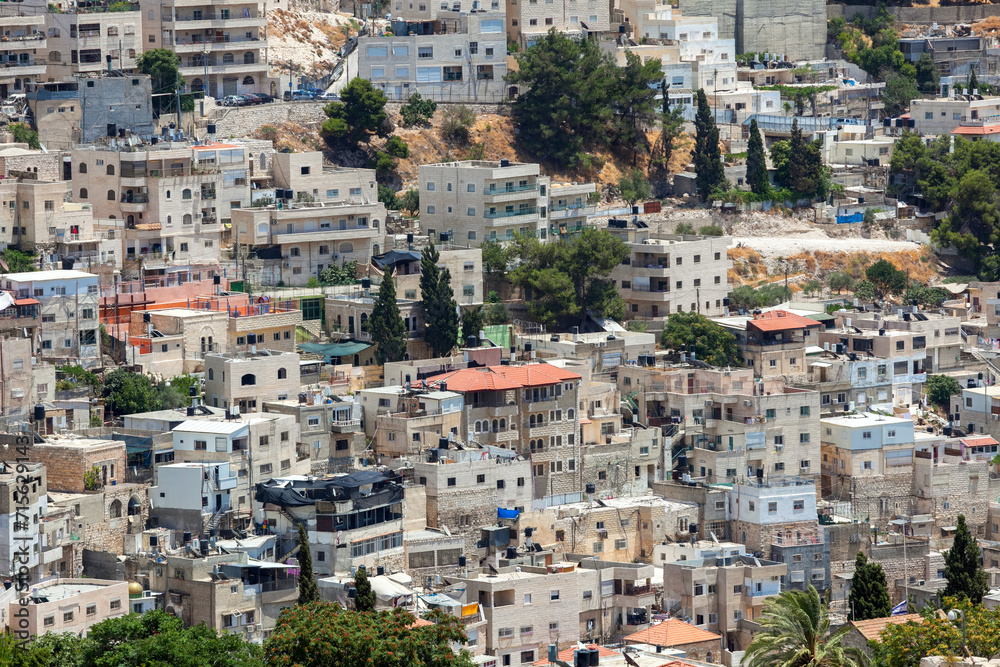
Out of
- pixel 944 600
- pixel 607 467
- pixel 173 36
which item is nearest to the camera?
pixel 944 600

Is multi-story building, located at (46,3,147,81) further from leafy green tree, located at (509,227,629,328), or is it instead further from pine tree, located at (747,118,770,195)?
pine tree, located at (747,118,770,195)

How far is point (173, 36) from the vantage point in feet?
335

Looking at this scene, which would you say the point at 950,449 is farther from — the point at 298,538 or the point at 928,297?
the point at 298,538

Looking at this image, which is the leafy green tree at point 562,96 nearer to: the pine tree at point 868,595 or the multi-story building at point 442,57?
the multi-story building at point 442,57

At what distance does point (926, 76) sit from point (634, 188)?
88.3 feet

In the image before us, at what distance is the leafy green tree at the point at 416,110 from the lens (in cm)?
10550

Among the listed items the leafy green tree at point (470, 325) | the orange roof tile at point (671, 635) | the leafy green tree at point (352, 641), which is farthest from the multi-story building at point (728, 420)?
the leafy green tree at point (352, 641)

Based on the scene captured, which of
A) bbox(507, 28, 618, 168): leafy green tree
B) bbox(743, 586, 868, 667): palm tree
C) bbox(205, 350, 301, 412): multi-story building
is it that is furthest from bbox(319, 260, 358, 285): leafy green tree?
bbox(743, 586, 868, 667): palm tree

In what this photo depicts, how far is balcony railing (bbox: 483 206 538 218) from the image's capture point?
96369mm

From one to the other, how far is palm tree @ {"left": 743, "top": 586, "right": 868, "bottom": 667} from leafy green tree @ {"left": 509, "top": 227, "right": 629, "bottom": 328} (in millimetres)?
35203

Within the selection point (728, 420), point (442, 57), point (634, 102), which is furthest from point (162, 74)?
point (728, 420)

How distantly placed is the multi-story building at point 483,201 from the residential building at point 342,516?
24645 mm

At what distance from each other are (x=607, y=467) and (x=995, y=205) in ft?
114

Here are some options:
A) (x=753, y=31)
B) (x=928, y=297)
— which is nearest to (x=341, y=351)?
(x=928, y=297)
